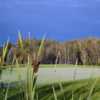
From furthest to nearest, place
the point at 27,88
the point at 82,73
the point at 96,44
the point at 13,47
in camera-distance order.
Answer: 1. the point at 96,44
2. the point at 82,73
3. the point at 13,47
4. the point at 27,88

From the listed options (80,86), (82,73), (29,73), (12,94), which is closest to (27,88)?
(29,73)

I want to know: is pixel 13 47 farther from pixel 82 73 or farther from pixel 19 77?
pixel 82 73

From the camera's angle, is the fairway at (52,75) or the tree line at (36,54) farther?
the fairway at (52,75)

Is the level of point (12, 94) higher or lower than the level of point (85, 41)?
lower

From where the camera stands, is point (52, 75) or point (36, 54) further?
point (52, 75)

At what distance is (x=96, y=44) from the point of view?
1385 cm

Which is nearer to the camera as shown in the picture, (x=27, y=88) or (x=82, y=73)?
(x=27, y=88)

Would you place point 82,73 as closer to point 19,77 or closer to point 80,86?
point 80,86

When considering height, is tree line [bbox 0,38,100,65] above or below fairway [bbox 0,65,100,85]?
above

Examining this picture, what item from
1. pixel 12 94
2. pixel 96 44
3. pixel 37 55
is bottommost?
pixel 12 94

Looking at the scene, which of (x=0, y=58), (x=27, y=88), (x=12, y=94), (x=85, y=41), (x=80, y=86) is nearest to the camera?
(x=27, y=88)

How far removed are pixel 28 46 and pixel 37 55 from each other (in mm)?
146

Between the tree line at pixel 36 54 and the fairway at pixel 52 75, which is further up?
the tree line at pixel 36 54

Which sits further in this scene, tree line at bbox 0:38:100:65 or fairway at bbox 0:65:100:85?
fairway at bbox 0:65:100:85
